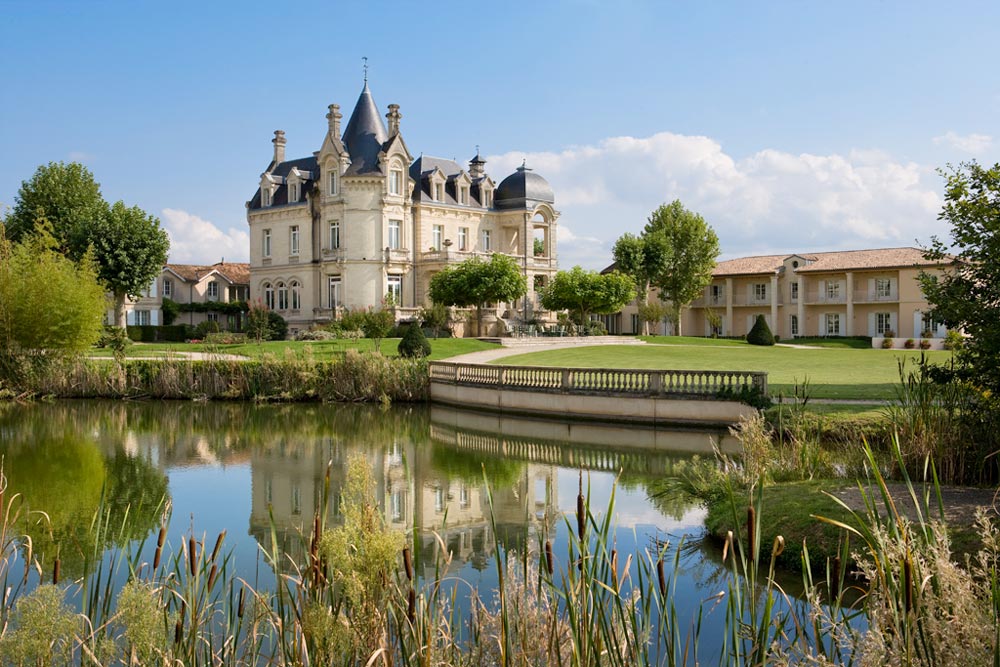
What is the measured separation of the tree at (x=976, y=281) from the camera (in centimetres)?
848

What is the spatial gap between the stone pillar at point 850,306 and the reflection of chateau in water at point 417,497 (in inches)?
1591

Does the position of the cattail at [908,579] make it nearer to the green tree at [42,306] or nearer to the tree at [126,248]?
the green tree at [42,306]

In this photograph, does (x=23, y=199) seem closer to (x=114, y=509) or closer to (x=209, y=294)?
(x=209, y=294)

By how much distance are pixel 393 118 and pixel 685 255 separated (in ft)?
63.9

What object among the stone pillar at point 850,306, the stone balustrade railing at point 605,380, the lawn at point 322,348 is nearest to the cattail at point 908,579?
the stone balustrade railing at point 605,380

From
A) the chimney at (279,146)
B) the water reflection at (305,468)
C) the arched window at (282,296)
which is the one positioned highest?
the chimney at (279,146)

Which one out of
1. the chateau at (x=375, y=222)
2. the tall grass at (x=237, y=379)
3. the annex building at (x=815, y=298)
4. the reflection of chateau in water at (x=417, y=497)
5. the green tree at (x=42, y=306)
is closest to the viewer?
the reflection of chateau in water at (x=417, y=497)

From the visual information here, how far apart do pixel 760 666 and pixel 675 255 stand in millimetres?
50690

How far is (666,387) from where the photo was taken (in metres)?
18.9

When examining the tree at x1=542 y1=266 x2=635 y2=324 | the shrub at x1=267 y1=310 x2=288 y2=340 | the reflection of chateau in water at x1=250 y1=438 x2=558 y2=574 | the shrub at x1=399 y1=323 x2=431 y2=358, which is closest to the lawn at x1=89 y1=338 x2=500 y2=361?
the shrub at x1=399 y1=323 x2=431 y2=358

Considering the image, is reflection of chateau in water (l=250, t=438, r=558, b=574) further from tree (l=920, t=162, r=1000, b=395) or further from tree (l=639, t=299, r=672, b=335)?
tree (l=639, t=299, r=672, b=335)

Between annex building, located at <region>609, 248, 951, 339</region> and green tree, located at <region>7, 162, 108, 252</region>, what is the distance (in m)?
33.7

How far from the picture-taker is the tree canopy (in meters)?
40.1

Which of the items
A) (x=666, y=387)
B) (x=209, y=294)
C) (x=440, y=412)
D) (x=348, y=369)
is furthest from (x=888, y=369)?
(x=209, y=294)
